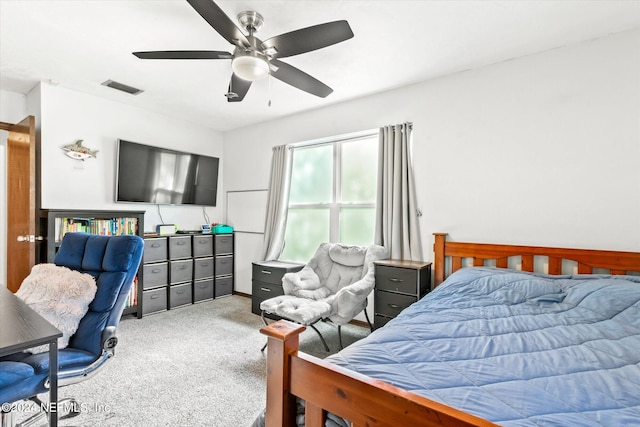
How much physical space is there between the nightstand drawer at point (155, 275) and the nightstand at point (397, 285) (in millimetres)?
2767

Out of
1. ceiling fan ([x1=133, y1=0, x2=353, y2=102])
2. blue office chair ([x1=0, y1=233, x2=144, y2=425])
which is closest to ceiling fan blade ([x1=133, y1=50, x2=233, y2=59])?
ceiling fan ([x1=133, y1=0, x2=353, y2=102])

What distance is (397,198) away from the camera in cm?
315

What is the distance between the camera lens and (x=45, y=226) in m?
3.19

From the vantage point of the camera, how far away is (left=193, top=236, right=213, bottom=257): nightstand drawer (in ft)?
13.8

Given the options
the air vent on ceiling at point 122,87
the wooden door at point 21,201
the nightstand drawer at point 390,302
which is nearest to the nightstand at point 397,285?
the nightstand drawer at point 390,302

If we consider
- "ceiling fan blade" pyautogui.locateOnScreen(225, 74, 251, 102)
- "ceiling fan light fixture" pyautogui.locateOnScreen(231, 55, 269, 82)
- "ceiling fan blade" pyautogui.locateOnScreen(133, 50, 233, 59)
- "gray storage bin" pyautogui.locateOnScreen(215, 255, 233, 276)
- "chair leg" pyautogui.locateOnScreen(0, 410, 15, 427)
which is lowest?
"chair leg" pyautogui.locateOnScreen(0, 410, 15, 427)

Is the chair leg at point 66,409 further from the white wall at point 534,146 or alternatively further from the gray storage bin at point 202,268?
the white wall at point 534,146

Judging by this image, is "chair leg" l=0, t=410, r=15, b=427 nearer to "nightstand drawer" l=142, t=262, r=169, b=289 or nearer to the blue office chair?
the blue office chair

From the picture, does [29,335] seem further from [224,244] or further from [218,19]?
[224,244]

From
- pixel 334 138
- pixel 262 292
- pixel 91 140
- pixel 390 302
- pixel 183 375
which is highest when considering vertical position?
pixel 334 138

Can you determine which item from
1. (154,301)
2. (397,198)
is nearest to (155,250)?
(154,301)

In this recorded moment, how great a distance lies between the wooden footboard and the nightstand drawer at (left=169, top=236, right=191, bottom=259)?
342 centimetres

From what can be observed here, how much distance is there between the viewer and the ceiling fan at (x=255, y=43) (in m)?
1.63

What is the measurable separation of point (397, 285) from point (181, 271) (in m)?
2.92
